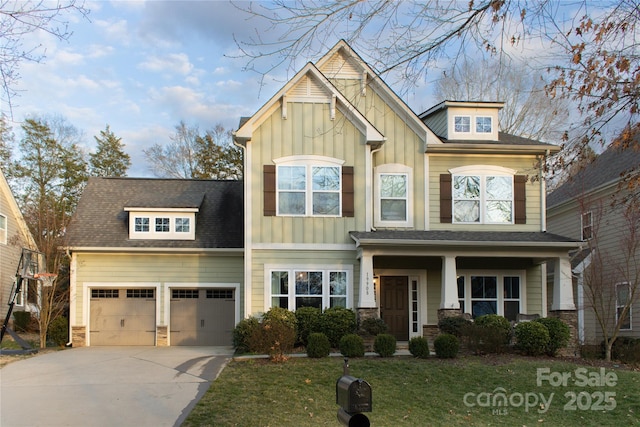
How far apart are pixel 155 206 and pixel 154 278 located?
2.24 m

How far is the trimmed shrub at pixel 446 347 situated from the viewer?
A: 49.9 ft

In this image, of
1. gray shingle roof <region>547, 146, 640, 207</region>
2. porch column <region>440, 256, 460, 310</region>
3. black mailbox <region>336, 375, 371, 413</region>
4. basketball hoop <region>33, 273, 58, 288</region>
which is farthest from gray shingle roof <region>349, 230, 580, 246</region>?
black mailbox <region>336, 375, 371, 413</region>

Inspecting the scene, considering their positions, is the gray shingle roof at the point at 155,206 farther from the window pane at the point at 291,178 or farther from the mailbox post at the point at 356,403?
the mailbox post at the point at 356,403

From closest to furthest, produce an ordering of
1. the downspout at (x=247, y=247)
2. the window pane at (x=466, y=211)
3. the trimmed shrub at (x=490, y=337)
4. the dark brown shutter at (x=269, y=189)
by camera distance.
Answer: the trimmed shrub at (x=490, y=337)
the downspout at (x=247, y=247)
the dark brown shutter at (x=269, y=189)
the window pane at (x=466, y=211)

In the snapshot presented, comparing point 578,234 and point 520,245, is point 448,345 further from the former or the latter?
point 578,234

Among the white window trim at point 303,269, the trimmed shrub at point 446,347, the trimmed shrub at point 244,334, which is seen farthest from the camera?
the white window trim at point 303,269

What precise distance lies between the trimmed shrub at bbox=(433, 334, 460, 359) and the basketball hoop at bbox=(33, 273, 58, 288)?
424 inches

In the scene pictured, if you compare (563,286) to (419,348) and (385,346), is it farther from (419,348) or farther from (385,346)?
(385,346)

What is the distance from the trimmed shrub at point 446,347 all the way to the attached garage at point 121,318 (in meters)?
9.26

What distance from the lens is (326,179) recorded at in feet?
61.0

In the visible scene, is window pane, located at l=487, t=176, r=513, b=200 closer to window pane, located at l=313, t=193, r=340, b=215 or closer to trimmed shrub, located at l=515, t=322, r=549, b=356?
trimmed shrub, located at l=515, t=322, r=549, b=356

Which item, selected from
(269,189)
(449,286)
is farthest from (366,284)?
(269,189)

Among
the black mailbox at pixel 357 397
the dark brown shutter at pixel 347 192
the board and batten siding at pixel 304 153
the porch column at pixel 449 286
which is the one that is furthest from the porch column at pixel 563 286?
the black mailbox at pixel 357 397

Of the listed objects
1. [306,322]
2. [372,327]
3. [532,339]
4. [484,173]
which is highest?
[484,173]
